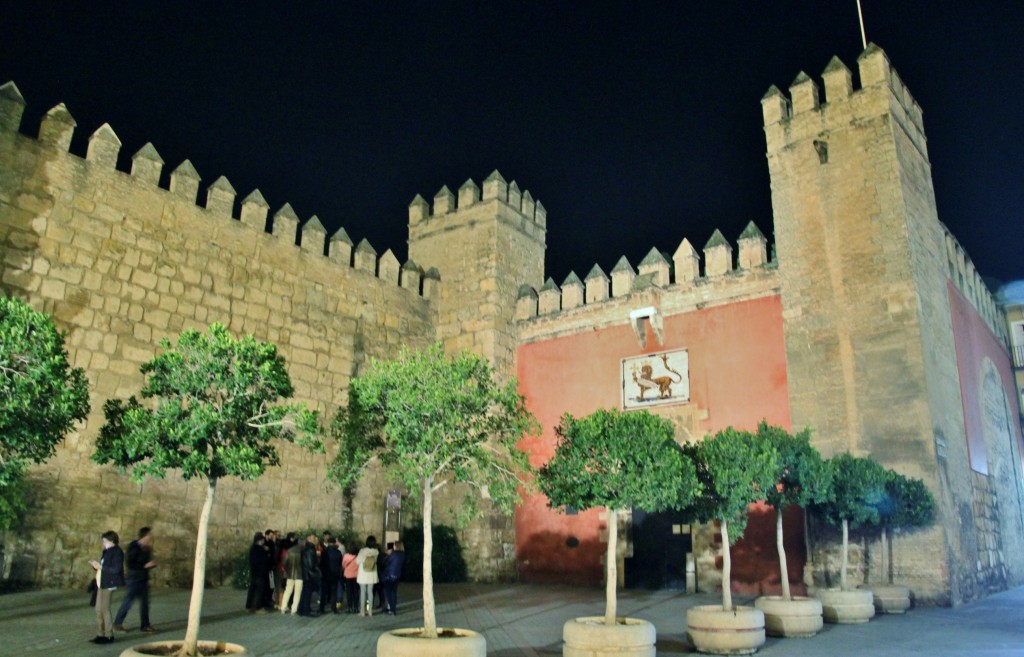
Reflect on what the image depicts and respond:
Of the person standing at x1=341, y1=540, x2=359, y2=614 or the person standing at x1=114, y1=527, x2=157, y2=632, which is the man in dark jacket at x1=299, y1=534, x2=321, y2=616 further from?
the person standing at x1=114, y1=527, x2=157, y2=632

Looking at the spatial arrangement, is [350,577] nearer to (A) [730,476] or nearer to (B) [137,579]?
(B) [137,579]

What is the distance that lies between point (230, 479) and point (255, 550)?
3.12 metres

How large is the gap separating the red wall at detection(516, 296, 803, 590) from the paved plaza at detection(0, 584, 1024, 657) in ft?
8.45

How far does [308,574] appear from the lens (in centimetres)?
880

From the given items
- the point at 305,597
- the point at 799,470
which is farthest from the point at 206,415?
the point at 799,470

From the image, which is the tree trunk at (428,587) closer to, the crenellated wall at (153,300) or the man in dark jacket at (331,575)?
the man in dark jacket at (331,575)

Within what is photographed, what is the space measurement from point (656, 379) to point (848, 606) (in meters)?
5.24

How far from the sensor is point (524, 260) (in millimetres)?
16281

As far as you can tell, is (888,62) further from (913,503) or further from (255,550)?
(255,550)

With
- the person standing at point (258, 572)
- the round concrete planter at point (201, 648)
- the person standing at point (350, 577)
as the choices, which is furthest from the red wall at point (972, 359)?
the round concrete planter at point (201, 648)

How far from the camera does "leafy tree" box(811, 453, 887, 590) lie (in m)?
9.60

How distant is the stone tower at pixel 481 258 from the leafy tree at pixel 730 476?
6752 mm

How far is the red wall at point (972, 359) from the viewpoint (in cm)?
1285

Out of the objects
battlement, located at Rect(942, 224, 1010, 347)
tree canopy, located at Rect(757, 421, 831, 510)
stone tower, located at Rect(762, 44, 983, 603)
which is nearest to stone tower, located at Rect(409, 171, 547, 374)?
stone tower, located at Rect(762, 44, 983, 603)
